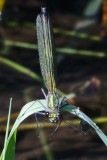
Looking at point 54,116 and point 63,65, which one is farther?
point 63,65

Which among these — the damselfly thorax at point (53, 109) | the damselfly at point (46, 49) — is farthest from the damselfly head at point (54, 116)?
the damselfly at point (46, 49)

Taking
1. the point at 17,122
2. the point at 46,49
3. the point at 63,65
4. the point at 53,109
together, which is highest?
the point at 63,65

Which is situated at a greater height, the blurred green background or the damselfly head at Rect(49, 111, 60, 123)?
the blurred green background

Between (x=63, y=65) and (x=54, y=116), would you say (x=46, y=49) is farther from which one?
(x=63, y=65)

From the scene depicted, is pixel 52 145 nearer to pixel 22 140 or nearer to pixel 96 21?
pixel 22 140

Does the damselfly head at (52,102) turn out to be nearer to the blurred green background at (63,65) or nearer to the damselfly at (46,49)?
the damselfly at (46,49)

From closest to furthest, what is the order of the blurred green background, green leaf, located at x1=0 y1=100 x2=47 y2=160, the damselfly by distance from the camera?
green leaf, located at x1=0 y1=100 x2=47 y2=160 → the damselfly → the blurred green background

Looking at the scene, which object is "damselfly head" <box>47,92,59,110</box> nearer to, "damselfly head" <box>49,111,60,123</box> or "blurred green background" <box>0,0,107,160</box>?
"damselfly head" <box>49,111,60,123</box>

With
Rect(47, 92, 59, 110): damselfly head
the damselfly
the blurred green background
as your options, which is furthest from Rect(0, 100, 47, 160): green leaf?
the blurred green background

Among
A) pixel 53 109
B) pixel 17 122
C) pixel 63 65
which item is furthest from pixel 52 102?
pixel 63 65

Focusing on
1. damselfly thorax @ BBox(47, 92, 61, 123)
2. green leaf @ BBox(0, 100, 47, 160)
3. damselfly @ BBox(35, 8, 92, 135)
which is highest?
damselfly @ BBox(35, 8, 92, 135)

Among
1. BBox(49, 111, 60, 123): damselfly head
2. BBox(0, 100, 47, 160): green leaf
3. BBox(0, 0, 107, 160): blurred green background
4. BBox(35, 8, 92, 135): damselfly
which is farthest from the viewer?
BBox(0, 0, 107, 160): blurred green background
